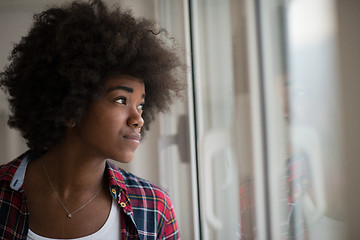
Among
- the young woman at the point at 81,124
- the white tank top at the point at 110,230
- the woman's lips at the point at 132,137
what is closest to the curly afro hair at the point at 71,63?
the young woman at the point at 81,124

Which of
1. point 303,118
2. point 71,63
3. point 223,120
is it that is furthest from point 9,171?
point 303,118

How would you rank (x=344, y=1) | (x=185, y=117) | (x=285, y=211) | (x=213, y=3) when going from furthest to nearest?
(x=185, y=117)
(x=213, y=3)
(x=285, y=211)
(x=344, y=1)

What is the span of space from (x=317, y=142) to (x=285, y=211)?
0.20 metres

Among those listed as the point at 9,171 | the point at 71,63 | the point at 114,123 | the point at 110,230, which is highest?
the point at 71,63

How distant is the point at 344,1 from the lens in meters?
0.81

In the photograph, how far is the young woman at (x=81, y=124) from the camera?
848mm

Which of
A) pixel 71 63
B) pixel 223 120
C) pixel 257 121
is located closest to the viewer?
pixel 71 63

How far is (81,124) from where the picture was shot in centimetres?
88

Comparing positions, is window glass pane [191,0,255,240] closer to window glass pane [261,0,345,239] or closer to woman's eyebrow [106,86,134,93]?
window glass pane [261,0,345,239]

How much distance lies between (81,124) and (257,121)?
18.3 inches

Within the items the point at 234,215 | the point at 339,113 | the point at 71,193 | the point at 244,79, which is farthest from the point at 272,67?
the point at 71,193

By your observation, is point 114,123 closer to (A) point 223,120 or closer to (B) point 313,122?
(A) point 223,120

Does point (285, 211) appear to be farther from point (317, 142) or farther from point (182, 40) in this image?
point (182, 40)

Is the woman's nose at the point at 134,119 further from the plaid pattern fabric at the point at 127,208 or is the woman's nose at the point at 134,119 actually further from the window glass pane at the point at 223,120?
the window glass pane at the point at 223,120
